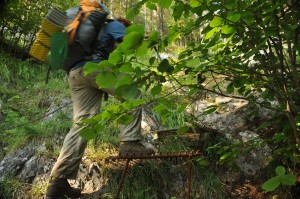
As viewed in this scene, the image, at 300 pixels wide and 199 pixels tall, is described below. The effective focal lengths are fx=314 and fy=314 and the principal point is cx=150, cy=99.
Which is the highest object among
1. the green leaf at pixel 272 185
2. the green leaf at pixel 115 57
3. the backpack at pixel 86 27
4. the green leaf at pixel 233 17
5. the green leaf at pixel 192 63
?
the backpack at pixel 86 27

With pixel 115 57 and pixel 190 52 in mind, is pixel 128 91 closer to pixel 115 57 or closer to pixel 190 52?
pixel 115 57

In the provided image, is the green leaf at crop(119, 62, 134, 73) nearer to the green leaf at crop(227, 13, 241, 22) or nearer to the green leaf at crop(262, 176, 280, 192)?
the green leaf at crop(227, 13, 241, 22)

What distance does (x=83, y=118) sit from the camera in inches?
125

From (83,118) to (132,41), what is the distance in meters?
2.08

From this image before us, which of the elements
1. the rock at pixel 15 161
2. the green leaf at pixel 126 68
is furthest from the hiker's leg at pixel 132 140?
the green leaf at pixel 126 68

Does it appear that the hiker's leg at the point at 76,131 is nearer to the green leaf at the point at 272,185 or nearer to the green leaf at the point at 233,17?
the green leaf at the point at 233,17

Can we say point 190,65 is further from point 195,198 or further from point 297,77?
point 195,198

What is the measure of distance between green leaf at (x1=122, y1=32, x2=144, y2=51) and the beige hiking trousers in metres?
1.81

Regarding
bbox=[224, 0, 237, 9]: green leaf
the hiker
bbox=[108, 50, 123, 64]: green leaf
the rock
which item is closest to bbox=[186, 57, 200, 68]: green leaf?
bbox=[224, 0, 237, 9]: green leaf

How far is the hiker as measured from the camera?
9.83ft

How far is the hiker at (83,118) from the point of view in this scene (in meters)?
3.00

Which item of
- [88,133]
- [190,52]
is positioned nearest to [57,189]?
[88,133]

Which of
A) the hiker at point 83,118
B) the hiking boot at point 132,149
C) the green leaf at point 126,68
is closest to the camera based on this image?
the green leaf at point 126,68

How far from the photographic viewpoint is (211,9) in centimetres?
154
